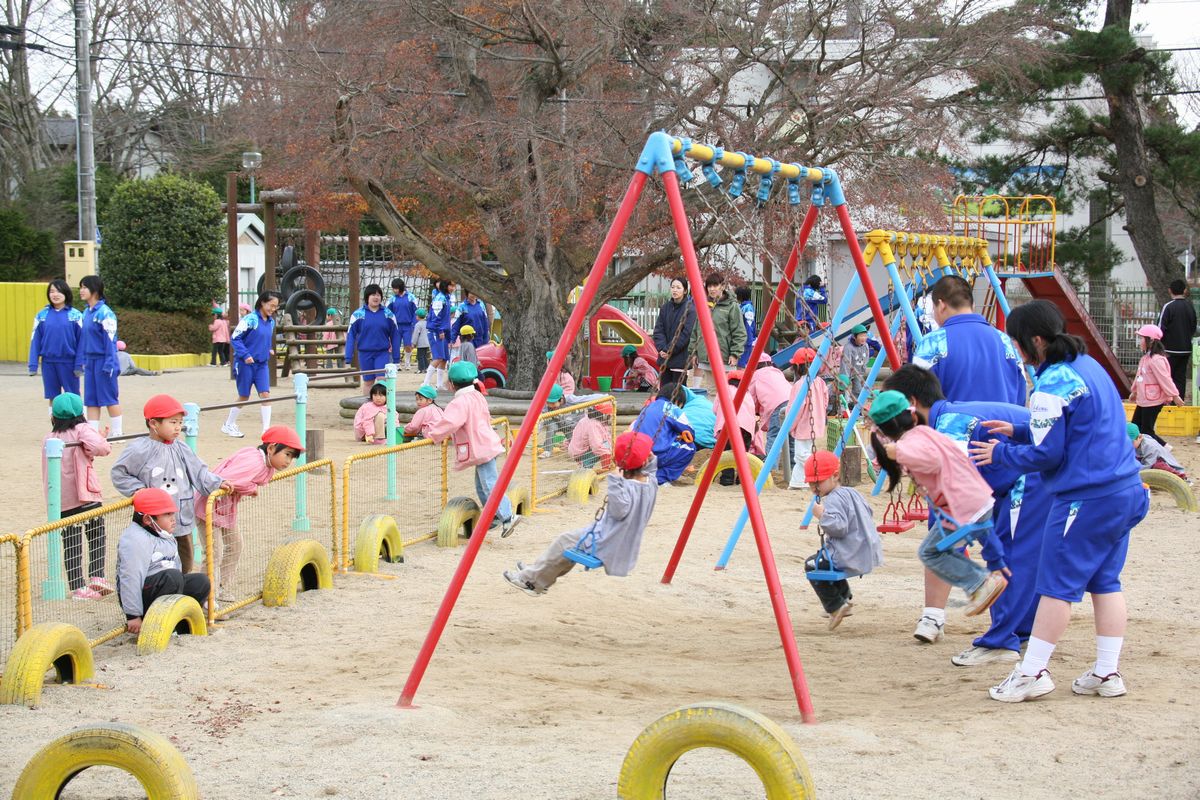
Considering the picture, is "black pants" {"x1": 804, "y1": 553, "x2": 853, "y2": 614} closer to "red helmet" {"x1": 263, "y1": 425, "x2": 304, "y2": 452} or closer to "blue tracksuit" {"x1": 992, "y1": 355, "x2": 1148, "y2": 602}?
"blue tracksuit" {"x1": 992, "y1": 355, "x2": 1148, "y2": 602}

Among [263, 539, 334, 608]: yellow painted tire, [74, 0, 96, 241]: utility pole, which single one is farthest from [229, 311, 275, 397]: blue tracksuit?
[74, 0, 96, 241]: utility pole

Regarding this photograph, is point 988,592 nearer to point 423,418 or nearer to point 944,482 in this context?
point 944,482

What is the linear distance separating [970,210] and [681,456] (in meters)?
12.3

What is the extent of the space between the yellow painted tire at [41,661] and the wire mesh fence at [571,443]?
5.92 metres

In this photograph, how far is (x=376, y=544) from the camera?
27.7 ft

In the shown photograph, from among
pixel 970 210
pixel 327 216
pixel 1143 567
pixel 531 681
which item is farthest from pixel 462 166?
pixel 531 681

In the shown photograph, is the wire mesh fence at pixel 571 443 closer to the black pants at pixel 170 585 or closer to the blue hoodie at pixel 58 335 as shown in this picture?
the black pants at pixel 170 585

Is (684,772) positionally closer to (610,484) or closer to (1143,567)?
(610,484)

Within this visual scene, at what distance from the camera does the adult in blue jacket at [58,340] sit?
1335cm

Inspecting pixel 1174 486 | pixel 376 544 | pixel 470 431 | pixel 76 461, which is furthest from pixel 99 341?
pixel 1174 486

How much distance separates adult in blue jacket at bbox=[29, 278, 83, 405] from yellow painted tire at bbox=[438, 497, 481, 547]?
5.72 metres

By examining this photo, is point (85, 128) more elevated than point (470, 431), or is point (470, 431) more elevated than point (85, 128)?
point (85, 128)

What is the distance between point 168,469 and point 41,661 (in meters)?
1.75

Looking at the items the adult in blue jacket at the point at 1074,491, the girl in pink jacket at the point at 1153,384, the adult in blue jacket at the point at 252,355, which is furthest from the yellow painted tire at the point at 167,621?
the girl in pink jacket at the point at 1153,384
